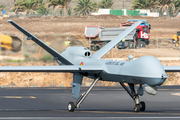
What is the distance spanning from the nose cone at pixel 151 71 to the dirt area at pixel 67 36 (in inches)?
994

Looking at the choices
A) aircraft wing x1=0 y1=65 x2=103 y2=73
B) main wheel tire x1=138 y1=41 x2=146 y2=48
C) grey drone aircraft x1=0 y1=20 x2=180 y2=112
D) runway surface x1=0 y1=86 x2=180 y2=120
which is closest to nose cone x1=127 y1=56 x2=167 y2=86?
grey drone aircraft x1=0 y1=20 x2=180 y2=112

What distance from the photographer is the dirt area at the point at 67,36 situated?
40812 mm

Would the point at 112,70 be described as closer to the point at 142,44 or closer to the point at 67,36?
the point at 142,44

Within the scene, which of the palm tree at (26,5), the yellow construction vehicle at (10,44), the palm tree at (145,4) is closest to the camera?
the yellow construction vehicle at (10,44)

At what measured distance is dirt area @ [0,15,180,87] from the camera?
4081 centimetres

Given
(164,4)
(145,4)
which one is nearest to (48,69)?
Answer: (164,4)

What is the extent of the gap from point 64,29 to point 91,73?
233 feet

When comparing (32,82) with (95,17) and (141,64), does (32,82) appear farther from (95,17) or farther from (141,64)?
(95,17)

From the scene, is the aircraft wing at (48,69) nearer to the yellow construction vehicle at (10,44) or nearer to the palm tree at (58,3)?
the yellow construction vehicle at (10,44)

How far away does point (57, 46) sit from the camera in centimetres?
3847

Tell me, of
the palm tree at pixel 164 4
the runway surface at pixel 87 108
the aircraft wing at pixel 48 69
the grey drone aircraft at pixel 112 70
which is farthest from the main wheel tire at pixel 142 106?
the palm tree at pixel 164 4

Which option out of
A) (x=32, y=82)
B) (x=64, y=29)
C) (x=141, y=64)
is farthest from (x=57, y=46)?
(x=64, y=29)

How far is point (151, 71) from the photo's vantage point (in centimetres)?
1468

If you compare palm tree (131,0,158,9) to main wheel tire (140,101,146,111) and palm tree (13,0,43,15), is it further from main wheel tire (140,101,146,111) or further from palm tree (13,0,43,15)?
main wheel tire (140,101,146,111)
